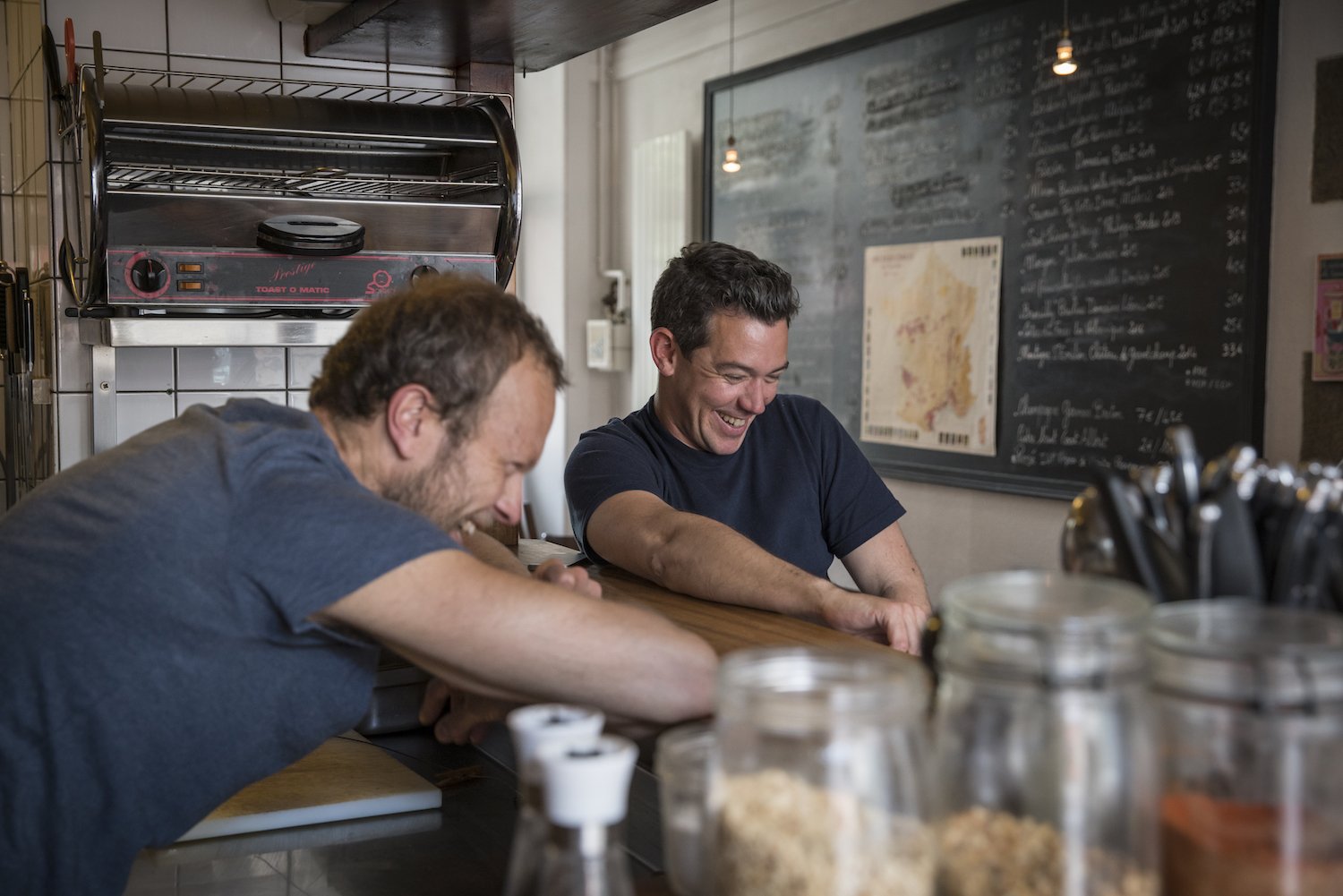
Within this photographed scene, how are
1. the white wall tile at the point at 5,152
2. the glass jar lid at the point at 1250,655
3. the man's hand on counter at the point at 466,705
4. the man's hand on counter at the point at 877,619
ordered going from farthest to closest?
the white wall tile at the point at 5,152
the man's hand on counter at the point at 877,619
the man's hand on counter at the point at 466,705
the glass jar lid at the point at 1250,655

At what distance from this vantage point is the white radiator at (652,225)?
18.1 ft

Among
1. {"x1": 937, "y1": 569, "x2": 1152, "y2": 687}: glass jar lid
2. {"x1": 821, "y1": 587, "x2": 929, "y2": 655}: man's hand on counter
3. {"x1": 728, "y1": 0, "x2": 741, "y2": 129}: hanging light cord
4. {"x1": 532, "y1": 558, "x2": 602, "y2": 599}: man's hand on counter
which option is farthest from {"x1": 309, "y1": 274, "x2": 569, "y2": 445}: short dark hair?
{"x1": 728, "y1": 0, "x2": 741, "y2": 129}: hanging light cord

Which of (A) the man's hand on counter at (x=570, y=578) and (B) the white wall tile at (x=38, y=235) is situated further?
(B) the white wall tile at (x=38, y=235)

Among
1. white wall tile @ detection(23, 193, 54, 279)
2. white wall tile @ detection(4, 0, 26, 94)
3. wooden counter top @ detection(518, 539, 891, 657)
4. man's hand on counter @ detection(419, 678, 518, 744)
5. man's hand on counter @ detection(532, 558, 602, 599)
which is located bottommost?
man's hand on counter @ detection(419, 678, 518, 744)

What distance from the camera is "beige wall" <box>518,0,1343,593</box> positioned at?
10.3 ft

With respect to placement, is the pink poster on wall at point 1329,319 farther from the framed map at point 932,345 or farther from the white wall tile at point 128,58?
the white wall tile at point 128,58

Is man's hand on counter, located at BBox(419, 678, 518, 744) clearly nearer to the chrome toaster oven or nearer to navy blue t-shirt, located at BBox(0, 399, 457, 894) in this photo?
navy blue t-shirt, located at BBox(0, 399, 457, 894)

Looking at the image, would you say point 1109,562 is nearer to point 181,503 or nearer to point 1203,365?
point 181,503

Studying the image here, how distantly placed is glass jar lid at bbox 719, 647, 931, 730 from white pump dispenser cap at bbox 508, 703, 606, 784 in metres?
0.08

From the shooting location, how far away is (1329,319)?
304cm

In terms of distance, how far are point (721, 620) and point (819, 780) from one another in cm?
108

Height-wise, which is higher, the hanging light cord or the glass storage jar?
the hanging light cord

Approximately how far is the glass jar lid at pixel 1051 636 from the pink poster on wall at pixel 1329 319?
2.66 meters

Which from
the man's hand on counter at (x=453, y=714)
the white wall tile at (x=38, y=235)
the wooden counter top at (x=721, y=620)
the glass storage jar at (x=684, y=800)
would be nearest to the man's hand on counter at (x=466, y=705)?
the man's hand on counter at (x=453, y=714)
